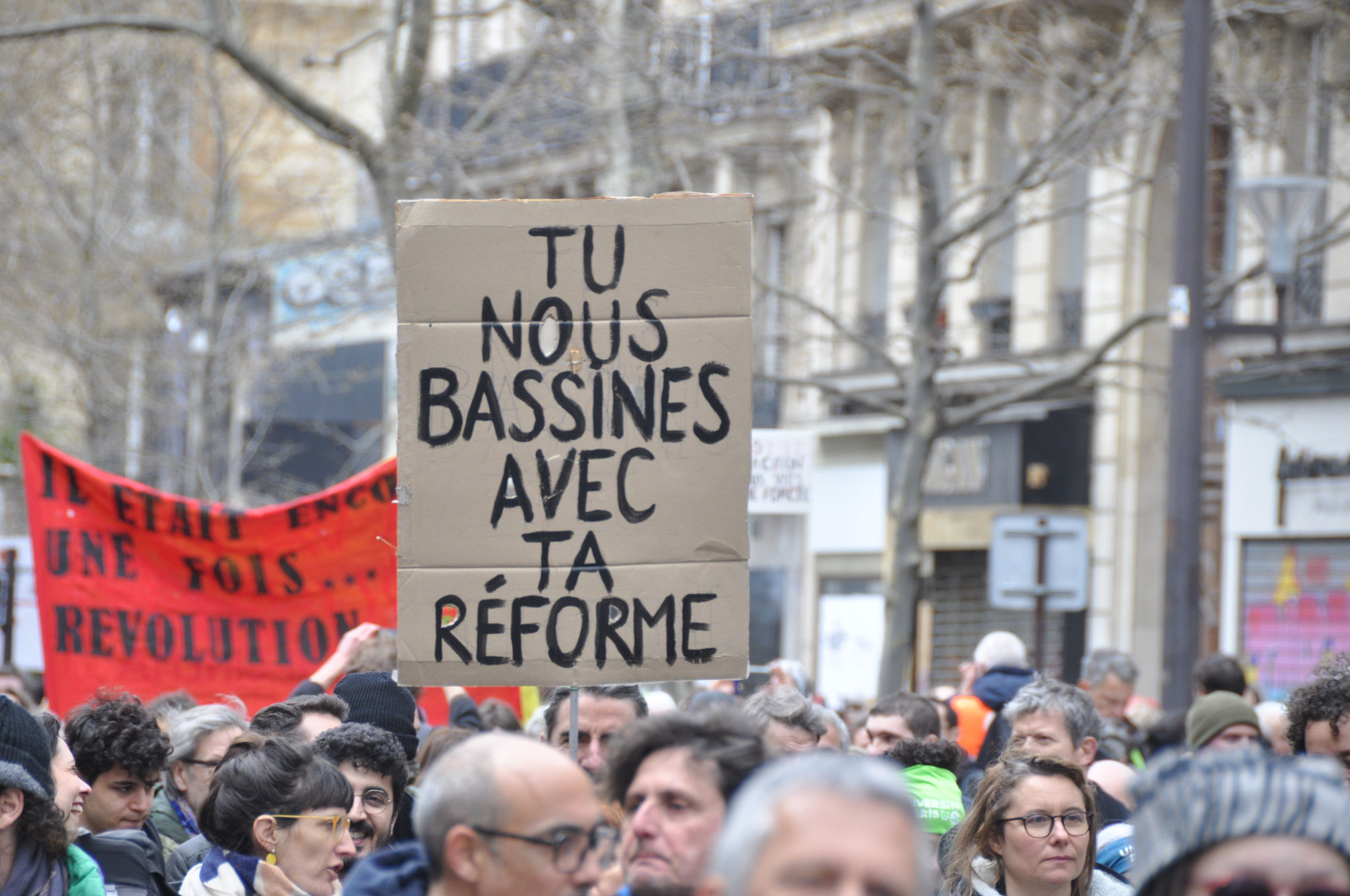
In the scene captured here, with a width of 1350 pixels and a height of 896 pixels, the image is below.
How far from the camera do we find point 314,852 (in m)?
4.45

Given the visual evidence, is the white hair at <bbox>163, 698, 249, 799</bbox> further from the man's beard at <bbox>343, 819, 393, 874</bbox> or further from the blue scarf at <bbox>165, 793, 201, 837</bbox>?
the man's beard at <bbox>343, 819, 393, 874</bbox>

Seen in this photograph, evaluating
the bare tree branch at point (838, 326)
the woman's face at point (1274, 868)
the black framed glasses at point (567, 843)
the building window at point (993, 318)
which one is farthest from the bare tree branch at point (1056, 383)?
the woman's face at point (1274, 868)

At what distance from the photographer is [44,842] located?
14.2 feet

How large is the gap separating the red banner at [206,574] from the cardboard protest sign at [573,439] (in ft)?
10.7

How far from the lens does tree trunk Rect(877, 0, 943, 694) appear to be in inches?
491

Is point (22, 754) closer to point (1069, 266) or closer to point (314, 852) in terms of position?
point (314, 852)

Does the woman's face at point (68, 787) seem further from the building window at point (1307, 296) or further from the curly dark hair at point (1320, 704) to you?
the building window at point (1307, 296)

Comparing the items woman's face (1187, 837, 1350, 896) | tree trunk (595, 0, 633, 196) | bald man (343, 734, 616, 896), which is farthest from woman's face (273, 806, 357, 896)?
tree trunk (595, 0, 633, 196)

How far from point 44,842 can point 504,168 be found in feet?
51.2

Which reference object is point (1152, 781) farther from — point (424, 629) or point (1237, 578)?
point (1237, 578)

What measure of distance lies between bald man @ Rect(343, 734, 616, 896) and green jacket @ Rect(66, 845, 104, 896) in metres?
1.72

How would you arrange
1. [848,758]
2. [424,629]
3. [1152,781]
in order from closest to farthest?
[848,758] → [1152,781] → [424,629]

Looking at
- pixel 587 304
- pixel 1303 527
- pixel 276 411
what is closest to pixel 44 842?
pixel 587 304

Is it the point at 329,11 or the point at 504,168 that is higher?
the point at 329,11
